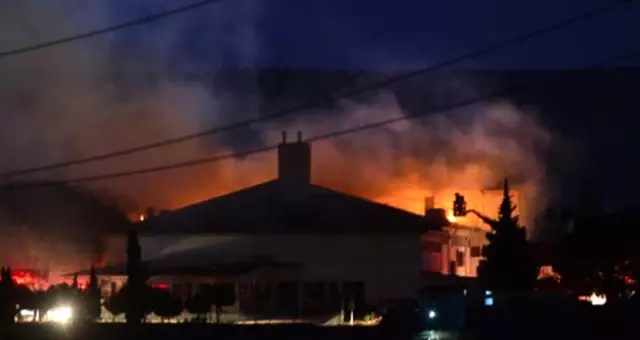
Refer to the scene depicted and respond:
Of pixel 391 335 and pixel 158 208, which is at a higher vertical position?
pixel 158 208

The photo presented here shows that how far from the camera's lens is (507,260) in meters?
43.0

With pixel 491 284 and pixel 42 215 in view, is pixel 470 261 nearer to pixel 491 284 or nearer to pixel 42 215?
pixel 491 284

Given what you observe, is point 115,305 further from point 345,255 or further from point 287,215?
point 287,215

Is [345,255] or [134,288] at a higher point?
[345,255]

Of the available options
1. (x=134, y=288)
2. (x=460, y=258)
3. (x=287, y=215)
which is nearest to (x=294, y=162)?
(x=287, y=215)

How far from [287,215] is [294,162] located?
4680 mm

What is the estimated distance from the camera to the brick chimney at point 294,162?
46.8 metres

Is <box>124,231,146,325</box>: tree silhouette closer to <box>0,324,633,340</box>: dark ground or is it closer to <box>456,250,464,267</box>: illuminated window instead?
<box>0,324,633,340</box>: dark ground

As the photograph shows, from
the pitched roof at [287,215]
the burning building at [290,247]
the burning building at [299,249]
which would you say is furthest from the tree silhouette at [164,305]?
the pitched roof at [287,215]

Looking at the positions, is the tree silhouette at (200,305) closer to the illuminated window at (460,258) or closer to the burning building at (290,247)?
the burning building at (290,247)

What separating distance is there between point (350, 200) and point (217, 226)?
4.98m

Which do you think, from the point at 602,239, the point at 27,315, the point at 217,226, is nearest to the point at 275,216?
the point at 217,226

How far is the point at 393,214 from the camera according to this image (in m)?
42.4

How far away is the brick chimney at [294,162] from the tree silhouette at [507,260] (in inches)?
305
